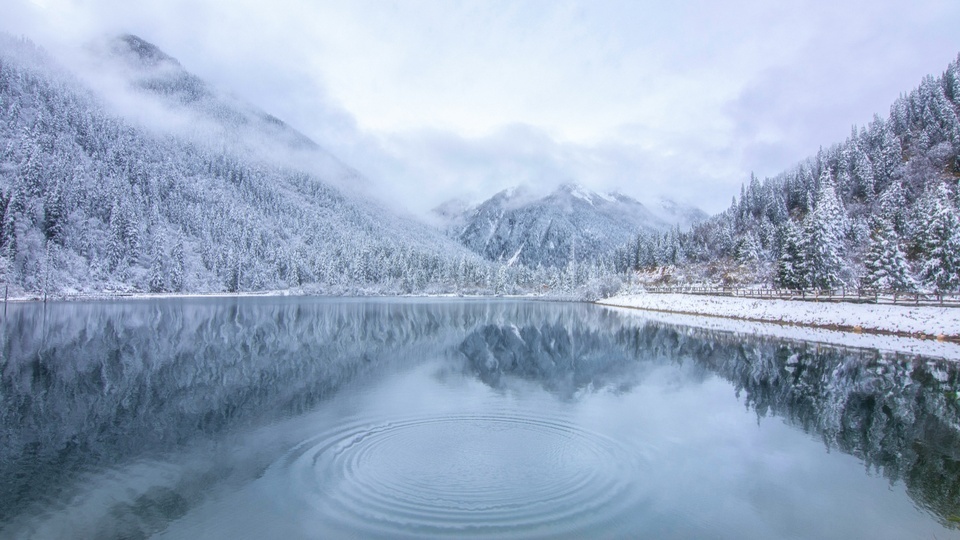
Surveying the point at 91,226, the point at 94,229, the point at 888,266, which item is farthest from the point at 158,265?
the point at 888,266

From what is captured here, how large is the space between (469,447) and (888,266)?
64.9 metres

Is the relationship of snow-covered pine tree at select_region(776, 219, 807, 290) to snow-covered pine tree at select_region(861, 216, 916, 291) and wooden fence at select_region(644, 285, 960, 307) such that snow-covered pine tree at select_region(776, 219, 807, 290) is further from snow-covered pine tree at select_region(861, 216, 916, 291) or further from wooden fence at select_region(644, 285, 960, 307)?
snow-covered pine tree at select_region(861, 216, 916, 291)

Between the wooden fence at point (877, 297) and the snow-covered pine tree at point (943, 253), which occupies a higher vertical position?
the snow-covered pine tree at point (943, 253)

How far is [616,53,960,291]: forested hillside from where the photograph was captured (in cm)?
5997

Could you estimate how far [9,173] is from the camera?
132250mm

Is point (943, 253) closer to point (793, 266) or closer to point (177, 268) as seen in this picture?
point (793, 266)

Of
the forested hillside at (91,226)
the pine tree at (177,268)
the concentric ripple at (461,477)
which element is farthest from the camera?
the pine tree at (177,268)

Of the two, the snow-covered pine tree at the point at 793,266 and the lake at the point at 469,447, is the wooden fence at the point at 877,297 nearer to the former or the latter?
the snow-covered pine tree at the point at 793,266

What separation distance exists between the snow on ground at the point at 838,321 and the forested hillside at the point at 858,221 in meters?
5.64

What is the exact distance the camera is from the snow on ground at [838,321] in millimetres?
44719

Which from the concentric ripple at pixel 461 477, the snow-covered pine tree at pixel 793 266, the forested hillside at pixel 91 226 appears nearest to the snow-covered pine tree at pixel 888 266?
the snow-covered pine tree at pixel 793 266

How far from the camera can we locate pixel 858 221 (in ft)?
340

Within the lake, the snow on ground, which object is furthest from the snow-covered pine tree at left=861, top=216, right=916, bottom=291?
the lake

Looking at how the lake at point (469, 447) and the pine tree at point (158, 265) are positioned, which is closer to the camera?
the lake at point (469, 447)
